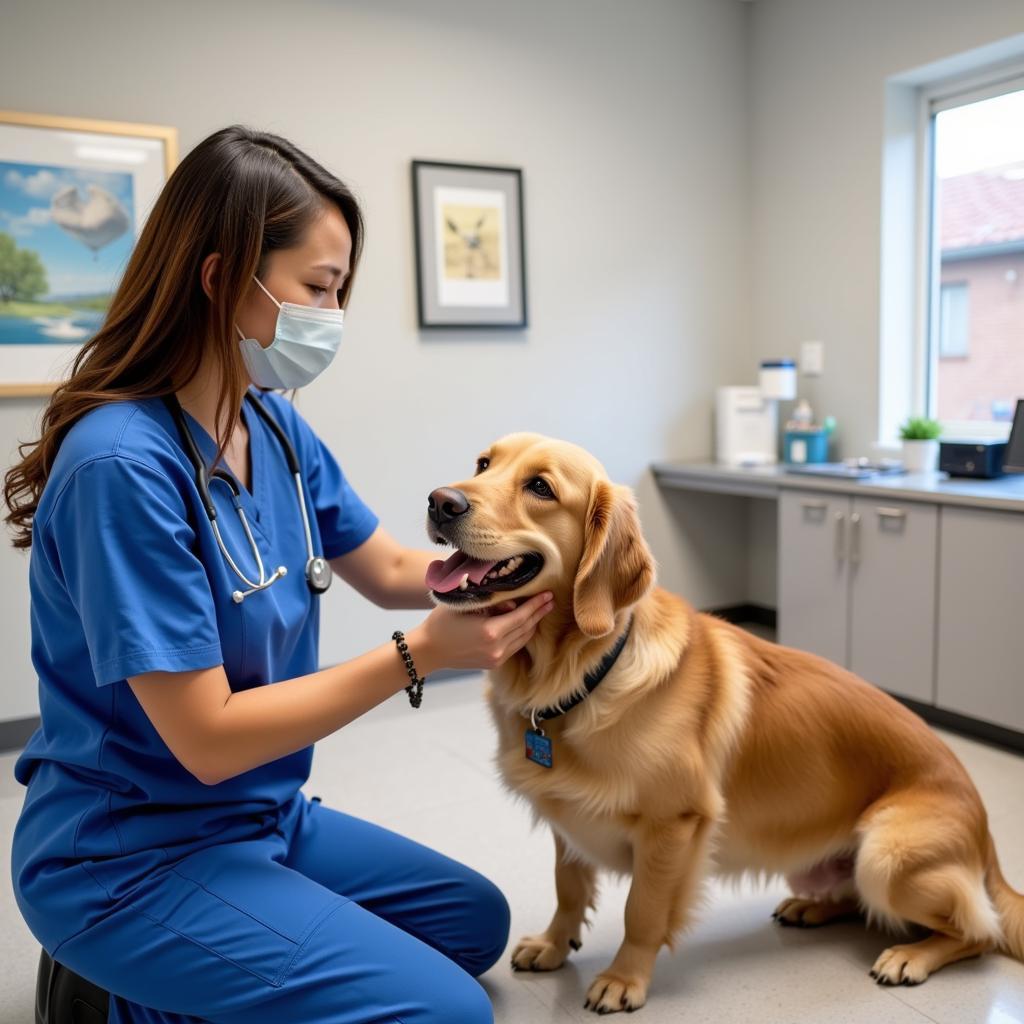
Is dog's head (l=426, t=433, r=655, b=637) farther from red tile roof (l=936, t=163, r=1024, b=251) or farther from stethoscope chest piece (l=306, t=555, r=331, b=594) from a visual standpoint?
red tile roof (l=936, t=163, r=1024, b=251)

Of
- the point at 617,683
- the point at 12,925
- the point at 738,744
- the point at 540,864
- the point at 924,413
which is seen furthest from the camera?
the point at 924,413

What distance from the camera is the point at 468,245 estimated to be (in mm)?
3490

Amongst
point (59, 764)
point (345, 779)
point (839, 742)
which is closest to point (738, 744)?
point (839, 742)

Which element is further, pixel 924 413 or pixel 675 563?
pixel 675 563

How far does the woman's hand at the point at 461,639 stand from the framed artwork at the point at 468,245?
2283mm

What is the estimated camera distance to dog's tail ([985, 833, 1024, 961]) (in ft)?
5.47

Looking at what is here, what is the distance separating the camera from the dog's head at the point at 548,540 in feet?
4.38

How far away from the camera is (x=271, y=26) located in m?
3.09

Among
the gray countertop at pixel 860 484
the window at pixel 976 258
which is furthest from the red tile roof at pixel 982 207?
the gray countertop at pixel 860 484

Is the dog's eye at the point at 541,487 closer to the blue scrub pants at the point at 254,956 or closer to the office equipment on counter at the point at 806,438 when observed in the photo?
the blue scrub pants at the point at 254,956

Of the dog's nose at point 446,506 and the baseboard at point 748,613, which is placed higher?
the dog's nose at point 446,506

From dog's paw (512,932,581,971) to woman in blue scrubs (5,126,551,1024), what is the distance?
0.43 m

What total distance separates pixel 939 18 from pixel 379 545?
116 inches

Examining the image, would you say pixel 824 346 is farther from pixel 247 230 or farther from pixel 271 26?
pixel 247 230
